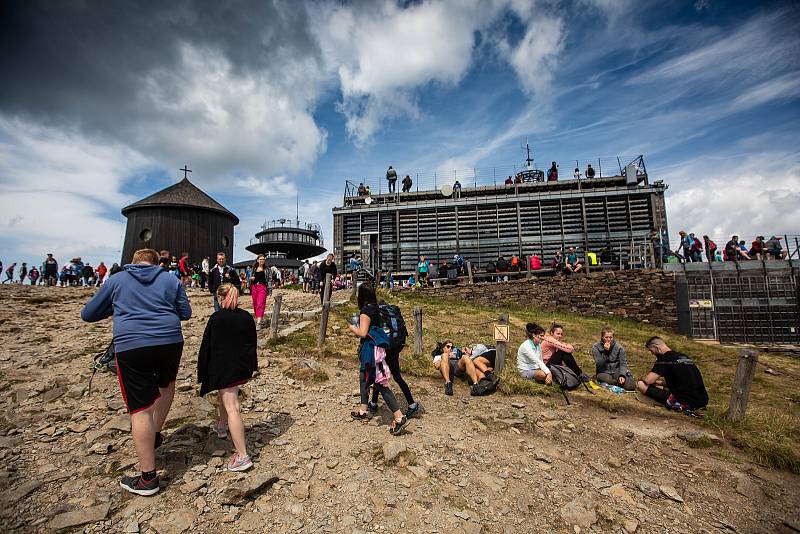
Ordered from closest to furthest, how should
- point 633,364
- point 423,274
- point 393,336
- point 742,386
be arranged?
point 393,336, point 742,386, point 633,364, point 423,274

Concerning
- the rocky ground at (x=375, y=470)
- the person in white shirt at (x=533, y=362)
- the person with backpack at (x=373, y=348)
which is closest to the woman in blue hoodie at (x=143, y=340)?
the rocky ground at (x=375, y=470)

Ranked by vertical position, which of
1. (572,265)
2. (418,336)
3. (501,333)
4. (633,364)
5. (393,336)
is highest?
(572,265)

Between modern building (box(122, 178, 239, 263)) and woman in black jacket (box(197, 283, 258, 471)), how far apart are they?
92.0 ft

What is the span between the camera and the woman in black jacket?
3.74m

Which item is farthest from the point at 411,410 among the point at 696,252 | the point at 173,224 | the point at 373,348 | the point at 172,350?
the point at 173,224

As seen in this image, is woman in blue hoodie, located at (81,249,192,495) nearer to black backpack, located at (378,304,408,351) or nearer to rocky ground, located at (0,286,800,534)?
rocky ground, located at (0,286,800,534)

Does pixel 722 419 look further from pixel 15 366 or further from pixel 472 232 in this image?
pixel 472 232

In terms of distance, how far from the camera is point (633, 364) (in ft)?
30.9

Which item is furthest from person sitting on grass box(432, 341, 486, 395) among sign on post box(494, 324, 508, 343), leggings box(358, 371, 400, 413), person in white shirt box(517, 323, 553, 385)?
leggings box(358, 371, 400, 413)

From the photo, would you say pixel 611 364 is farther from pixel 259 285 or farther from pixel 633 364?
pixel 259 285

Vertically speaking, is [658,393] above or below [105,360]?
below

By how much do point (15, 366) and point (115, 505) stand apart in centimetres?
551

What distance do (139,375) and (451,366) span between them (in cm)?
504

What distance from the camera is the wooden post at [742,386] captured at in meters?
5.63
